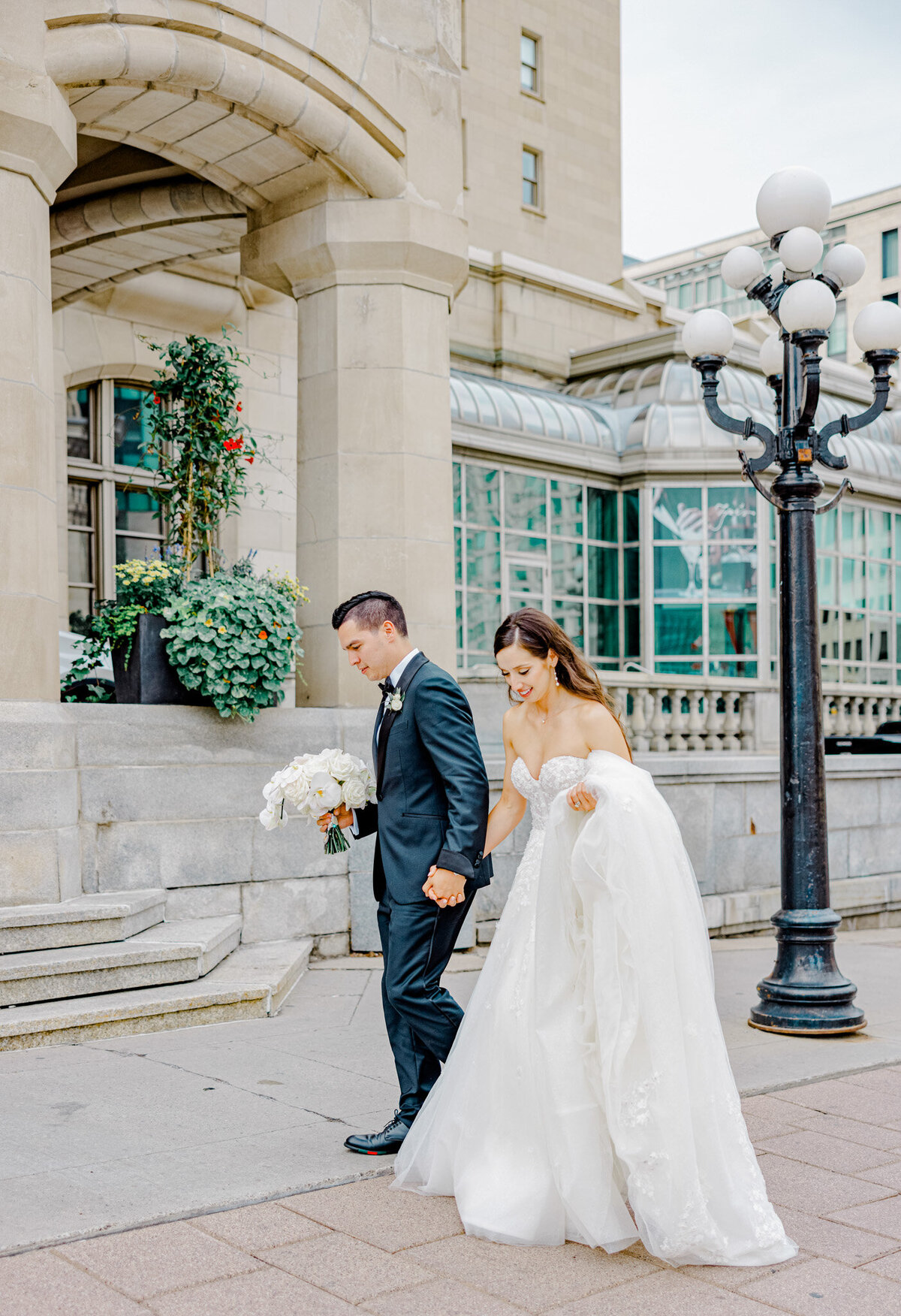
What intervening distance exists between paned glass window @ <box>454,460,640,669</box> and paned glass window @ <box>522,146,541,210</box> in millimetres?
10655

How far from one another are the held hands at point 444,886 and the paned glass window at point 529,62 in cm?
2559

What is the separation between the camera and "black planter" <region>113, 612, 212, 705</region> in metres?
7.73

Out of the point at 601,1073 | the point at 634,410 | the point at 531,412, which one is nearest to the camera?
the point at 601,1073

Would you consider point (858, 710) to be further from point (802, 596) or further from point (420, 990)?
point (420, 990)

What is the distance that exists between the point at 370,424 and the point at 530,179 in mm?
19829

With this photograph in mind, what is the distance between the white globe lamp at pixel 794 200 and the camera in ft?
22.1

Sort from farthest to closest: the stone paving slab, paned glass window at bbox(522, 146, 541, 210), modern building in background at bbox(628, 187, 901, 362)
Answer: modern building in background at bbox(628, 187, 901, 362) → paned glass window at bbox(522, 146, 541, 210) → the stone paving slab

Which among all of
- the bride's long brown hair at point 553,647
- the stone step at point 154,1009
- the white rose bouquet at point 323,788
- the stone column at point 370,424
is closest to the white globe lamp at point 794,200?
the stone column at point 370,424

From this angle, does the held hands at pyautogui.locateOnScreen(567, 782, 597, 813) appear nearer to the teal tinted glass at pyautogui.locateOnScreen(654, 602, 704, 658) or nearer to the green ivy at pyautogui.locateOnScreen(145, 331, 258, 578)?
the green ivy at pyautogui.locateOnScreen(145, 331, 258, 578)

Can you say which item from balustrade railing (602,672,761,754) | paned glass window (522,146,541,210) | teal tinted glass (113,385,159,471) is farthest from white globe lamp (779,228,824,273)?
paned glass window (522,146,541,210)

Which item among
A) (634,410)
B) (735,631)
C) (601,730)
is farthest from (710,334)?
(634,410)

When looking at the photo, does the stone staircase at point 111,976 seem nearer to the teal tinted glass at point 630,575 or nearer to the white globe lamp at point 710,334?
the white globe lamp at point 710,334

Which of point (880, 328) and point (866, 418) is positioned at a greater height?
point (880, 328)

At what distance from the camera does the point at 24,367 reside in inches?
278
